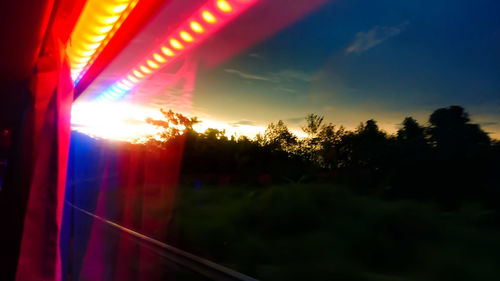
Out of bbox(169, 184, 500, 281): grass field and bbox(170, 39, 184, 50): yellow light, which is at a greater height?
bbox(170, 39, 184, 50): yellow light

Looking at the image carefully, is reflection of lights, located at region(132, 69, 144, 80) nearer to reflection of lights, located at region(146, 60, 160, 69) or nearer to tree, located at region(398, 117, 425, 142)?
reflection of lights, located at region(146, 60, 160, 69)

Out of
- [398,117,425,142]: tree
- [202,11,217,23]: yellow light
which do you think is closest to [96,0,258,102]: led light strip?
[202,11,217,23]: yellow light

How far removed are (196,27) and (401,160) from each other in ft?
47.5

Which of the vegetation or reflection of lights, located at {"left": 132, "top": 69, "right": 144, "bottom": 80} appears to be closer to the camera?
reflection of lights, located at {"left": 132, "top": 69, "right": 144, "bottom": 80}

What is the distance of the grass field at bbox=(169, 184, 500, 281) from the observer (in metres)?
7.72

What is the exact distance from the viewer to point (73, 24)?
8.07 feet

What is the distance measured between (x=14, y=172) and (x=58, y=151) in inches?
32.1

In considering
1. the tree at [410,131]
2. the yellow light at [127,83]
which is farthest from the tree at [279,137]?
the yellow light at [127,83]

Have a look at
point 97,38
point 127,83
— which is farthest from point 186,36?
point 127,83

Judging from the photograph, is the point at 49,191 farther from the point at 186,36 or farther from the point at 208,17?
the point at 208,17

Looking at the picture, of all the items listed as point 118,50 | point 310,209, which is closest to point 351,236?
point 310,209

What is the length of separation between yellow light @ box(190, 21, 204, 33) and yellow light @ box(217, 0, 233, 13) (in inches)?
8.6

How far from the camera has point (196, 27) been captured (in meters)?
2.34

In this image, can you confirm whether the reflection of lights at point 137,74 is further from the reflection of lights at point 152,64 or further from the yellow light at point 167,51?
the yellow light at point 167,51
